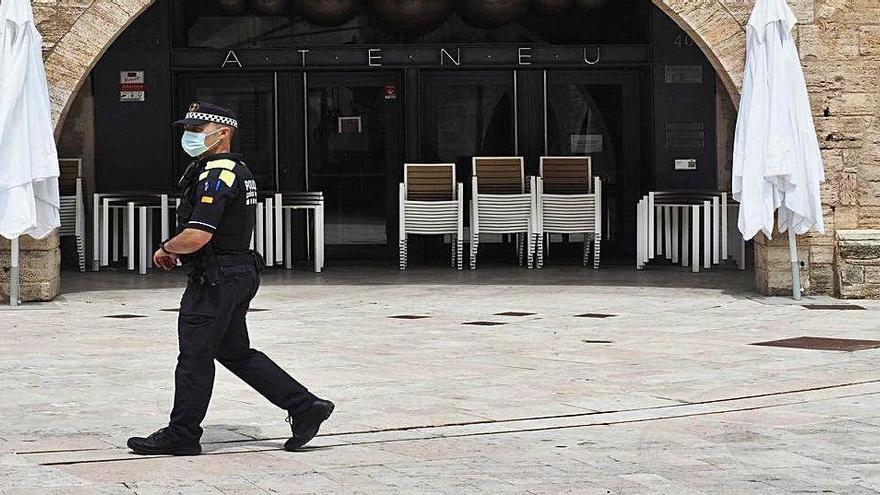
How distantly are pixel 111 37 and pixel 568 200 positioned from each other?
4.82 m

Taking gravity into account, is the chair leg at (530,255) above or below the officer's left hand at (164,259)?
below

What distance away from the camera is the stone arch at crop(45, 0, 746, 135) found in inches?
498

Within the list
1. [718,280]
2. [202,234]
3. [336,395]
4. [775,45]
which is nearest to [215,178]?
[202,234]

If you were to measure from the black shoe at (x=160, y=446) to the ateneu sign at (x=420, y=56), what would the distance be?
10270 millimetres

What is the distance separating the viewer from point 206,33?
54.3ft

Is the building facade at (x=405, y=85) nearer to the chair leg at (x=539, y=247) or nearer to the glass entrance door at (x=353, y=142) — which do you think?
the glass entrance door at (x=353, y=142)

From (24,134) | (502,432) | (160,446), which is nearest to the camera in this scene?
(160,446)

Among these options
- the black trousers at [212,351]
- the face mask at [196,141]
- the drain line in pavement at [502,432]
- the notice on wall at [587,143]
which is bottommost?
the drain line in pavement at [502,432]

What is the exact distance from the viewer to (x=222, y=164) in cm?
666

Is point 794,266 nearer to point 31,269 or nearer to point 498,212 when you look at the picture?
point 498,212

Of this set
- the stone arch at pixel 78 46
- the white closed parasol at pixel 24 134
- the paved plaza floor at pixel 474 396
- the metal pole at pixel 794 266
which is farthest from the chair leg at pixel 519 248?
the white closed parasol at pixel 24 134

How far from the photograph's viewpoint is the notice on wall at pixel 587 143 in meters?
16.9

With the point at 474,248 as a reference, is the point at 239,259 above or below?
above

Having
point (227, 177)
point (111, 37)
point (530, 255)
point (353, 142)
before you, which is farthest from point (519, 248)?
point (227, 177)
